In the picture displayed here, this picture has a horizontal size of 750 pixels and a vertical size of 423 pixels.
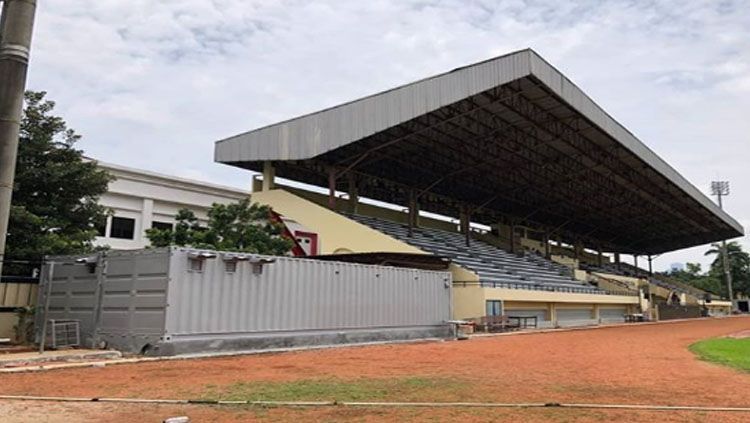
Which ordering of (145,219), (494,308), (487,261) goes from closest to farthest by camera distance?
(494,308) < (145,219) < (487,261)

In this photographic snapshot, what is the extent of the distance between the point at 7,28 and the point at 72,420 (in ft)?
39.7

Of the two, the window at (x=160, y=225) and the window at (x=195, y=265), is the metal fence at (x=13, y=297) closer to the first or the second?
the window at (x=195, y=265)

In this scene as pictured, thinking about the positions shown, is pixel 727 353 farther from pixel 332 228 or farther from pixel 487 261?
pixel 487 261

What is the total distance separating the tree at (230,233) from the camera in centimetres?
2503

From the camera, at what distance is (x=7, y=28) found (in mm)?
15133

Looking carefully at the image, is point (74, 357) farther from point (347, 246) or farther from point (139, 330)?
point (347, 246)

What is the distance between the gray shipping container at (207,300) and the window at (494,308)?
12.6m

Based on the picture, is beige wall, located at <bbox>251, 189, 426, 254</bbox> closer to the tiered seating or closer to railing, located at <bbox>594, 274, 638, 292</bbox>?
the tiered seating

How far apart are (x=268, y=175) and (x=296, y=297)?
19106 mm

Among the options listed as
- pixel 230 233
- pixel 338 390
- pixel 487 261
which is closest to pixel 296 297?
pixel 338 390

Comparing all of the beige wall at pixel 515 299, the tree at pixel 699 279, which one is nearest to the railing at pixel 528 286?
the beige wall at pixel 515 299

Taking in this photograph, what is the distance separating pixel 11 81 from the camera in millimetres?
14828

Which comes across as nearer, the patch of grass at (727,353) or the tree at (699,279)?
the patch of grass at (727,353)

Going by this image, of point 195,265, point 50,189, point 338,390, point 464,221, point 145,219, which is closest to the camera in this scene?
point 338,390
